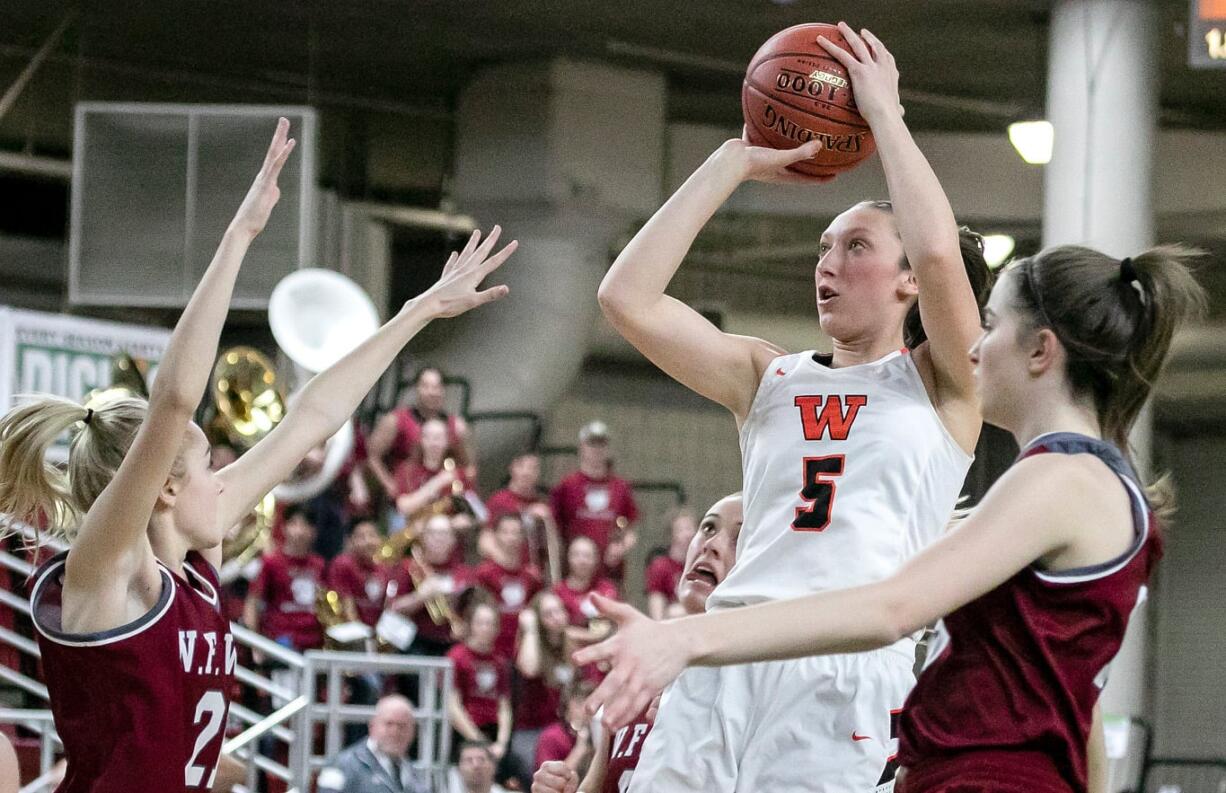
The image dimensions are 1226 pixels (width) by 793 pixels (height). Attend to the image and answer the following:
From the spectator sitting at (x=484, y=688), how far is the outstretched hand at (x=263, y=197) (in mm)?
6419

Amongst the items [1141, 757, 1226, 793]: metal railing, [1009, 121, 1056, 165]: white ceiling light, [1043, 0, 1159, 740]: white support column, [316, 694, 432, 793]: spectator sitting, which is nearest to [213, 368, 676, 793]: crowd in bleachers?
[316, 694, 432, 793]: spectator sitting

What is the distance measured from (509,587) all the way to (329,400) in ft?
21.7

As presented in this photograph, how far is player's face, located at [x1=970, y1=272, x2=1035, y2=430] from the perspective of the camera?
2.33 meters

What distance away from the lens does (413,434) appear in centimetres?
1073

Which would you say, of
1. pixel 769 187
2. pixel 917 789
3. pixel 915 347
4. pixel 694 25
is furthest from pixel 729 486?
pixel 917 789

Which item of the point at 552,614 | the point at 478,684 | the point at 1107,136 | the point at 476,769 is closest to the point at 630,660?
the point at 476,769

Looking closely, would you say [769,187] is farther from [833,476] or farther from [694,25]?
[833,476]

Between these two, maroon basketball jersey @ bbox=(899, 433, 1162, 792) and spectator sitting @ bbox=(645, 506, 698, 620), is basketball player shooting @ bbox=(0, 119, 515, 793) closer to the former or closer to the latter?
maroon basketball jersey @ bbox=(899, 433, 1162, 792)

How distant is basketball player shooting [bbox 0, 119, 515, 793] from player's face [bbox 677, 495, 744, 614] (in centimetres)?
107

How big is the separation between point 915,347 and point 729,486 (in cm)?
1249

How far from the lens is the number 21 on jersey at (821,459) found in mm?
3164

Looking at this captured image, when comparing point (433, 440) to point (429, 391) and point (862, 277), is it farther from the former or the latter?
point (862, 277)

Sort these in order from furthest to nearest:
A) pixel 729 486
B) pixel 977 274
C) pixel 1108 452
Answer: pixel 729 486, pixel 977 274, pixel 1108 452

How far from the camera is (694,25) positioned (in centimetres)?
1228
